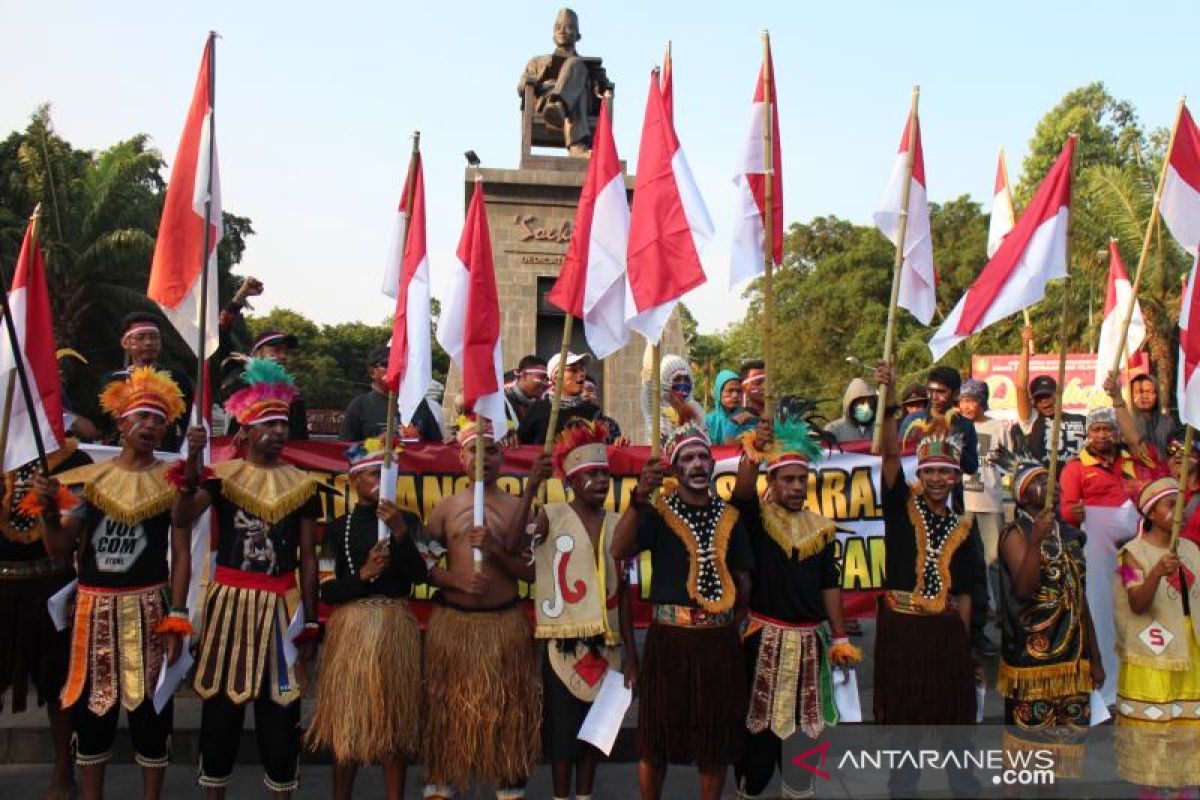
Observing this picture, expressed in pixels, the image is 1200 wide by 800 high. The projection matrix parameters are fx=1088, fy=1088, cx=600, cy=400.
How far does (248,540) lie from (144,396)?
868mm

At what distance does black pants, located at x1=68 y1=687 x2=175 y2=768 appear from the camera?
5164 mm

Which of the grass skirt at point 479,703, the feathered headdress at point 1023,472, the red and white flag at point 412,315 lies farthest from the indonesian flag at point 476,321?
the feathered headdress at point 1023,472

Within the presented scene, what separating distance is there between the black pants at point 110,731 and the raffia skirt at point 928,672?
356cm

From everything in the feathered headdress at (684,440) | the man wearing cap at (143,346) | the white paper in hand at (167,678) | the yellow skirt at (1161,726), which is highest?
the man wearing cap at (143,346)

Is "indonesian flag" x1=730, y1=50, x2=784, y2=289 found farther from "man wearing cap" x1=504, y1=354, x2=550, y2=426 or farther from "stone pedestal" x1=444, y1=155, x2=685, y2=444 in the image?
"stone pedestal" x1=444, y1=155, x2=685, y2=444

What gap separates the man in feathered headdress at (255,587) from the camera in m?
5.09

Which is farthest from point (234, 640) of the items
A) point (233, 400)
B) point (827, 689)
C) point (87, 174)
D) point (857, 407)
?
point (87, 174)

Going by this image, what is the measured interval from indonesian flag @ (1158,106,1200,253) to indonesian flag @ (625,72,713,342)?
8.66ft

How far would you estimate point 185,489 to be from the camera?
16.7 ft

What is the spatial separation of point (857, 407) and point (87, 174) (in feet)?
85.0

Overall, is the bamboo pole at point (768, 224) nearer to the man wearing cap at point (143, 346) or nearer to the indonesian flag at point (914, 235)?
the indonesian flag at point (914, 235)

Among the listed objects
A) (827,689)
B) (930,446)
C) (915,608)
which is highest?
(930,446)

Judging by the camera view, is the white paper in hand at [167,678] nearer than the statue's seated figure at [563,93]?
Yes

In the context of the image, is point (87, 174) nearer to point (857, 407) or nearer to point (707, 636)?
point (857, 407)
